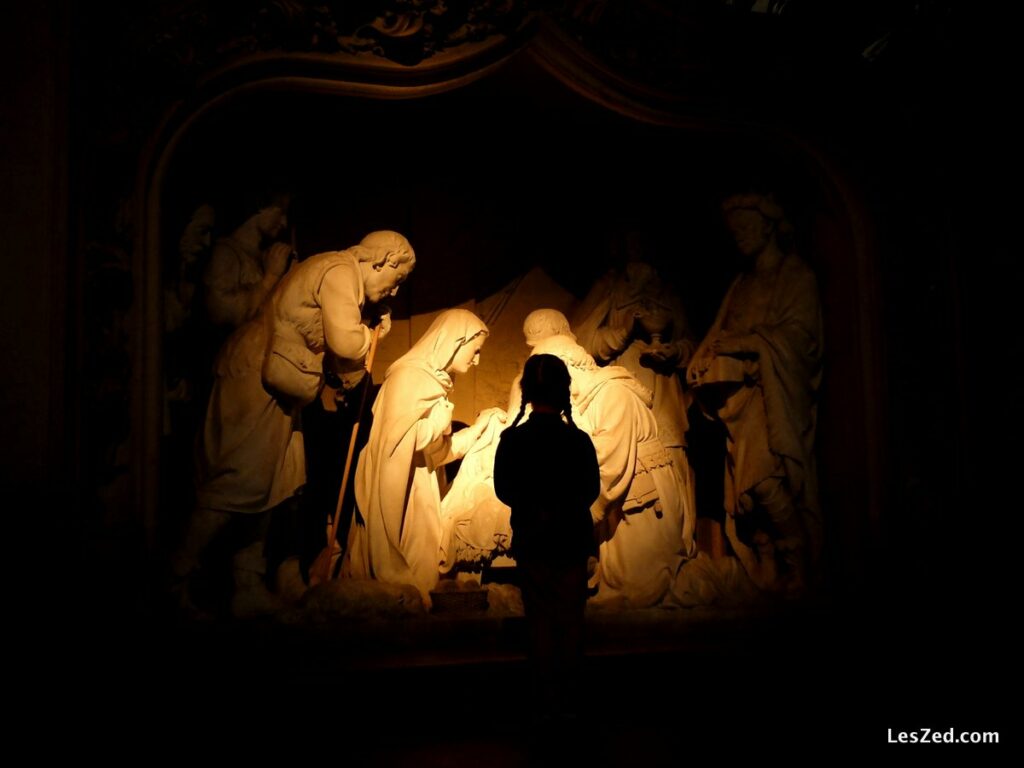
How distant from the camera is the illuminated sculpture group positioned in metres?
5.71

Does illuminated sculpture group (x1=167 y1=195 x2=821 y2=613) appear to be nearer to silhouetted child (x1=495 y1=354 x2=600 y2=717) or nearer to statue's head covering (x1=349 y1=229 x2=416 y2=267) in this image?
statue's head covering (x1=349 y1=229 x2=416 y2=267)

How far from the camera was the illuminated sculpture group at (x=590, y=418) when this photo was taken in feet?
18.7

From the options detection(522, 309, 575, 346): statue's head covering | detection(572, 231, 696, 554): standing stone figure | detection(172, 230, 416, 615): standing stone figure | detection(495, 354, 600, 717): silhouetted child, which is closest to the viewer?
detection(495, 354, 600, 717): silhouetted child

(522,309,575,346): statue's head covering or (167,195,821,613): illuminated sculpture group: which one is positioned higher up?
(522,309,575,346): statue's head covering

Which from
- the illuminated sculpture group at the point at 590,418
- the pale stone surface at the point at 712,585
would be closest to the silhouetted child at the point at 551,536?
the illuminated sculpture group at the point at 590,418

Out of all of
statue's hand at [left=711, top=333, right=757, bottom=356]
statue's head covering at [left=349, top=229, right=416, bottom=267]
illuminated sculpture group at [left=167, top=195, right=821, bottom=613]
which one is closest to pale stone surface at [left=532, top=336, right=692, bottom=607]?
illuminated sculpture group at [left=167, top=195, right=821, bottom=613]

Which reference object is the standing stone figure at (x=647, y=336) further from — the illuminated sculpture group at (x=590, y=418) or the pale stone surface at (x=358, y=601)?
the pale stone surface at (x=358, y=601)

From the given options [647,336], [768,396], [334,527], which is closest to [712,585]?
[768,396]

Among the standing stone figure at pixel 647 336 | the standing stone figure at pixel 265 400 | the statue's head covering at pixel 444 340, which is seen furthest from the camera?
the standing stone figure at pixel 647 336

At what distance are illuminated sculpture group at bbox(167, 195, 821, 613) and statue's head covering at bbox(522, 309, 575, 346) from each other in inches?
0.4

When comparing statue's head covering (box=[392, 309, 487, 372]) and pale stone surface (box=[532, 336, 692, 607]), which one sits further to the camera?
statue's head covering (box=[392, 309, 487, 372])

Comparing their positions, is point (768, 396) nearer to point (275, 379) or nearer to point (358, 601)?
point (358, 601)

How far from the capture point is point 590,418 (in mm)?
6234

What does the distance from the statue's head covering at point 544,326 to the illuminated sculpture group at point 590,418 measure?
0.04 feet
